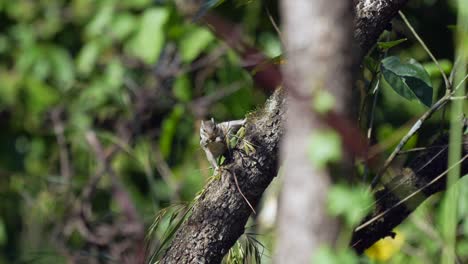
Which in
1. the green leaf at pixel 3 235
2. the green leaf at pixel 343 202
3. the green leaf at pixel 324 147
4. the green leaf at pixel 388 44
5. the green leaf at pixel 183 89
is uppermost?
the green leaf at pixel 324 147

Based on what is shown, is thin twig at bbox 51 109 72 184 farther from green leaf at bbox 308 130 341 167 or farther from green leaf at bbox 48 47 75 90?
Answer: green leaf at bbox 308 130 341 167

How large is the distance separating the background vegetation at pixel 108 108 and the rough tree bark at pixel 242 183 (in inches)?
69.4

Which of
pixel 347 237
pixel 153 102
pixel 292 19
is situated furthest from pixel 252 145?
pixel 153 102

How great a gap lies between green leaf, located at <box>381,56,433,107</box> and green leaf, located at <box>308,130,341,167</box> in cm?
106

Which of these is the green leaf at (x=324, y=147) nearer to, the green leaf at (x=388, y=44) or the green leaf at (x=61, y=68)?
the green leaf at (x=388, y=44)

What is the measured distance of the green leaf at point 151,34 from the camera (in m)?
3.87

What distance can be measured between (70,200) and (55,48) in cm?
78

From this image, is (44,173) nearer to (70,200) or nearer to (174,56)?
(70,200)

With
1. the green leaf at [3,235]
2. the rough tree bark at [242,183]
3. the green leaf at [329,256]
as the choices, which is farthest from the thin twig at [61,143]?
the green leaf at [329,256]

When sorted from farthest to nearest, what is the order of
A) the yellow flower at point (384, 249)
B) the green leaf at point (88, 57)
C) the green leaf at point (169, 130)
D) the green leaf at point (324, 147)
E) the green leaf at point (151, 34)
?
the green leaf at point (88, 57) < the green leaf at point (169, 130) < the green leaf at point (151, 34) < the yellow flower at point (384, 249) < the green leaf at point (324, 147)

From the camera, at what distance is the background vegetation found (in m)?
3.87

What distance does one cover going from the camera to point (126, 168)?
15.0ft

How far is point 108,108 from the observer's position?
4.47 metres

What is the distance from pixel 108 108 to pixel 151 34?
687mm
